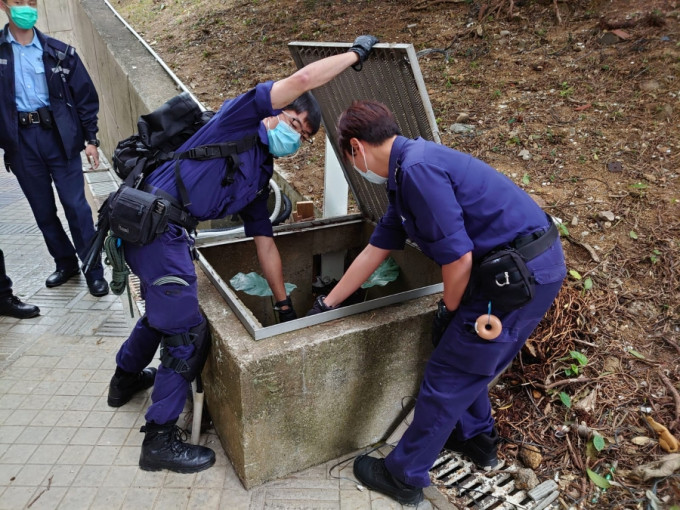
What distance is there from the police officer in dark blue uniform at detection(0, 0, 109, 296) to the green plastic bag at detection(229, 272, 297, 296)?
3.92 ft

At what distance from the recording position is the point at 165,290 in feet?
7.70

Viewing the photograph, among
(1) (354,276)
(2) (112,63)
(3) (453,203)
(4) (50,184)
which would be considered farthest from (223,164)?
(2) (112,63)

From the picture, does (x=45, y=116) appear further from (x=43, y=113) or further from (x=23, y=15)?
(x=23, y=15)

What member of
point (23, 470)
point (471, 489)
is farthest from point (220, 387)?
point (471, 489)

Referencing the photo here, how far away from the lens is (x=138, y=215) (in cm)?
221

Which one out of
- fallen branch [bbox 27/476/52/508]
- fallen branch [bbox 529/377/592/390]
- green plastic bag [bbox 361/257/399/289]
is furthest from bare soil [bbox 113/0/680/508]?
fallen branch [bbox 27/476/52/508]

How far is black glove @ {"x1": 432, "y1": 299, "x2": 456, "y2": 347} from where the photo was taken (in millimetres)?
2343

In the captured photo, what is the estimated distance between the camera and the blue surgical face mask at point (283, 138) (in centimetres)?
241

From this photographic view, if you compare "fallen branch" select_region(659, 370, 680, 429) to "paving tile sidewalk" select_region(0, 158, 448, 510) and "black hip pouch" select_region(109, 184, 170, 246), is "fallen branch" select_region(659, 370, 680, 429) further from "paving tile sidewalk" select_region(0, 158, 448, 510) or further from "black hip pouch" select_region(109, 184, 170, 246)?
"black hip pouch" select_region(109, 184, 170, 246)

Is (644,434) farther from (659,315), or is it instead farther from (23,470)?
(23,470)

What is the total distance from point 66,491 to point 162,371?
712 millimetres

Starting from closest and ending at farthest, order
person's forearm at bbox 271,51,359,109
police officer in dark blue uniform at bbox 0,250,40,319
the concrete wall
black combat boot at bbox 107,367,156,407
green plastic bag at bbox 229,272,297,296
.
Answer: person's forearm at bbox 271,51,359,109, black combat boot at bbox 107,367,156,407, green plastic bag at bbox 229,272,297,296, police officer in dark blue uniform at bbox 0,250,40,319, the concrete wall

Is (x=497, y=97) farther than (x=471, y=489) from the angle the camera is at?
Yes

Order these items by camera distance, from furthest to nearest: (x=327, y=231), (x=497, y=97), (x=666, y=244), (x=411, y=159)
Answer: (x=497, y=97), (x=327, y=231), (x=666, y=244), (x=411, y=159)
